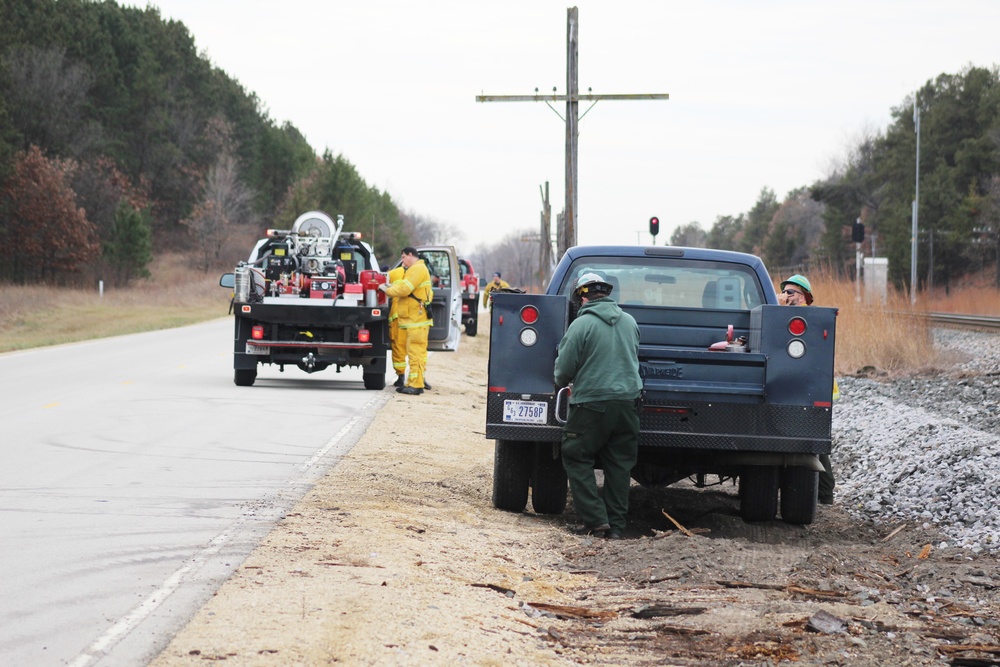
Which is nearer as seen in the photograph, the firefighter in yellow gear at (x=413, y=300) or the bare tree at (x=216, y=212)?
the firefighter in yellow gear at (x=413, y=300)

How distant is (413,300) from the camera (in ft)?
60.3

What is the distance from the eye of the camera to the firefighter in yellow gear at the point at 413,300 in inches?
711

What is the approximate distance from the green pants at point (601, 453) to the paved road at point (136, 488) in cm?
199

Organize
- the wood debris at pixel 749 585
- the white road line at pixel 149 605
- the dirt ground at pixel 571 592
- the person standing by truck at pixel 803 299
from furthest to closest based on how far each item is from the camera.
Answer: the person standing by truck at pixel 803 299 < the wood debris at pixel 749 585 < the dirt ground at pixel 571 592 < the white road line at pixel 149 605

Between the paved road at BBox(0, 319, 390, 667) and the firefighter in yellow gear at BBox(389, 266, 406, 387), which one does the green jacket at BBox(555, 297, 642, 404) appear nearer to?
the paved road at BBox(0, 319, 390, 667)

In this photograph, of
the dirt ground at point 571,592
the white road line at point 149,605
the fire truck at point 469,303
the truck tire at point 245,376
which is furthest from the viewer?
the fire truck at point 469,303

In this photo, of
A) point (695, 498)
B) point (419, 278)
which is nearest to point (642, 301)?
point (695, 498)

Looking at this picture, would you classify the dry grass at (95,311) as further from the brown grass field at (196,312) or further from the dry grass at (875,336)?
the dry grass at (875,336)

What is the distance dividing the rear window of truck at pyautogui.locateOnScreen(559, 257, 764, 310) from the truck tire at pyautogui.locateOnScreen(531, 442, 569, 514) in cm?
133

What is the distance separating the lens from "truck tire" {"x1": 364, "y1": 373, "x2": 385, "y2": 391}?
1980 cm

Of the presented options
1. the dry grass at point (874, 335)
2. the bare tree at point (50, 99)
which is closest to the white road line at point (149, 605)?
the dry grass at point (874, 335)

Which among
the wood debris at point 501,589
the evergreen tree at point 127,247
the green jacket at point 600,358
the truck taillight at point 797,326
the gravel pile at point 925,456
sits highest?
the evergreen tree at point 127,247

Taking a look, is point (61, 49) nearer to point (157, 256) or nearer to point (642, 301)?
point (157, 256)

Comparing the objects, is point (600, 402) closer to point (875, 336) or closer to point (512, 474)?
point (512, 474)
